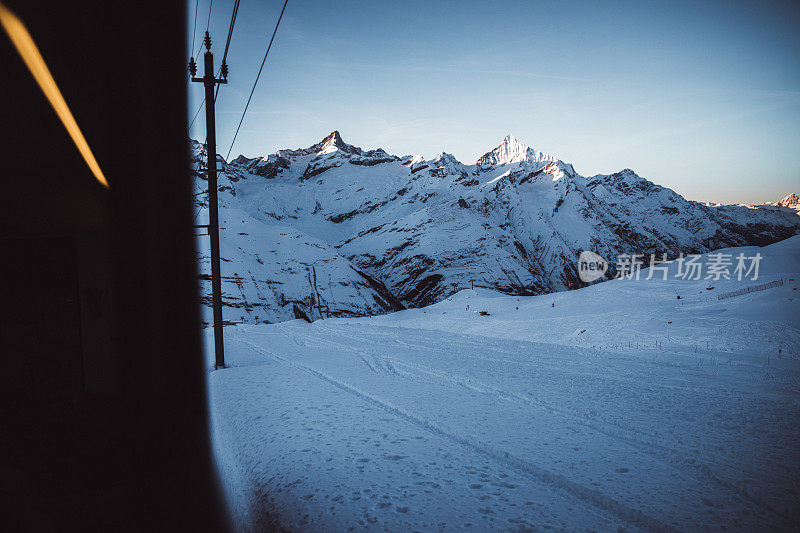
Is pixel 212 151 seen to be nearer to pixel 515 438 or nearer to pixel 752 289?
pixel 515 438

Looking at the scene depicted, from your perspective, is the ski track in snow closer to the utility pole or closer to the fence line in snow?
the utility pole

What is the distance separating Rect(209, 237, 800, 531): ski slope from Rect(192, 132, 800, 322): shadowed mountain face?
1932 inches

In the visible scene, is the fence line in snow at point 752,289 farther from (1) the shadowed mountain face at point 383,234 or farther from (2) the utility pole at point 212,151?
(1) the shadowed mountain face at point 383,234

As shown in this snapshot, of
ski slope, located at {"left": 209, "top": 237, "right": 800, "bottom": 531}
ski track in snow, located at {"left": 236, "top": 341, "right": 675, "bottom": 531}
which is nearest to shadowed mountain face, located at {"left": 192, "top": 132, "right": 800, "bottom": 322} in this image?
ski slope, located at {"left": 209, "top": 237, "right": 800, "bottom": 531}

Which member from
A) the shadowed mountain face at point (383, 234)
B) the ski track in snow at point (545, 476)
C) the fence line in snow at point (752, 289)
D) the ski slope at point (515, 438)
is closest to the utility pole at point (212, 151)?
the ski slope at point (515, 438)

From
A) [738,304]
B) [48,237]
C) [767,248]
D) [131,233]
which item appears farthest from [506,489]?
[767,248]

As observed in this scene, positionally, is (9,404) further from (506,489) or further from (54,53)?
(506,489)

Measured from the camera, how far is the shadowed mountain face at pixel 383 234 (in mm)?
67688

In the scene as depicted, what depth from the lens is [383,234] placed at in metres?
125

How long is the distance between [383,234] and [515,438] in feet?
397

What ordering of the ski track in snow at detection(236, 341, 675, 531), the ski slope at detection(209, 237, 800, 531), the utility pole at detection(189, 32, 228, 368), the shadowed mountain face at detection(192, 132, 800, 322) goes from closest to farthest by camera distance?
the ski track in snow at detection(236, 341, 675, 531) < the ski slope at detection(209, 237, 800, 531) < the utility pole at detection(189, 32, 228, 368) < the shadowed mountain face at detection(192, 132, 800, 322)

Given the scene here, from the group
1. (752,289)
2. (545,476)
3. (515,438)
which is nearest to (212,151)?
(515,438)

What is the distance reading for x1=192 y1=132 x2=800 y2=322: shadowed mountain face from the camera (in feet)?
222

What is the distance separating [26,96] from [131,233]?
1515 millimetres
